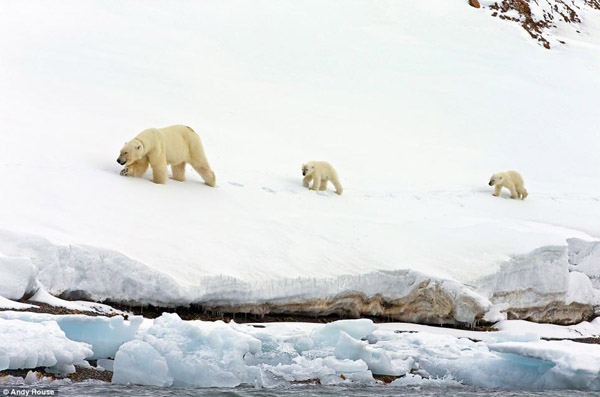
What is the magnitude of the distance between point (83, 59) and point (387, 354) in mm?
13144

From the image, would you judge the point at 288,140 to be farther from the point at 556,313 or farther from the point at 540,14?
the point at 540,14

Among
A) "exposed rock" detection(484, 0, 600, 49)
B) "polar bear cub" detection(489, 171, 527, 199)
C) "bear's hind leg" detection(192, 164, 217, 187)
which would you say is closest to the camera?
"bear's hind leg" detection(192, 164, 217, 187)

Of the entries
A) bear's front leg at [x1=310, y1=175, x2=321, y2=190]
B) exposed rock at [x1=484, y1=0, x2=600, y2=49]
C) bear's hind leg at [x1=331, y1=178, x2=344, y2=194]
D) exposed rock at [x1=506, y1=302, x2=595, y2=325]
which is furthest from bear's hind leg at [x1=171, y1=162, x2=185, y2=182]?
exposed rock at [x1=484, y1=0, x2=600, y2=49]

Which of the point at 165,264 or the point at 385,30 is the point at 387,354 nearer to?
the point at 165,264

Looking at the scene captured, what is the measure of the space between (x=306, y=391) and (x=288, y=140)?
1016 centimetres

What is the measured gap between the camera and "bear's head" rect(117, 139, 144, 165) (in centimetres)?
1167

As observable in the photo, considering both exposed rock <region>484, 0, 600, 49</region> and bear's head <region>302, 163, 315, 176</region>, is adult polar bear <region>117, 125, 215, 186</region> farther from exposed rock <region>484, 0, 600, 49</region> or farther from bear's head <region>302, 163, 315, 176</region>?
exposed rock <region>484, 0, 600, 49</region>

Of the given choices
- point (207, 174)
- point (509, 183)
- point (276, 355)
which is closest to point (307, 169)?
point (207, 174)

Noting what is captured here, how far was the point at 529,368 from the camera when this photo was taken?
8.05m

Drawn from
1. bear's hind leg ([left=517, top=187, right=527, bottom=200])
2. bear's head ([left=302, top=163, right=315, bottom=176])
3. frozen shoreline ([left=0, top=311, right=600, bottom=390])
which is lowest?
frozen shoreline ([left=0, top=311, right=600, bottom=390])

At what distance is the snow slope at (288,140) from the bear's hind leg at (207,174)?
0.14 metres

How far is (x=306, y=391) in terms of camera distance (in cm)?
734

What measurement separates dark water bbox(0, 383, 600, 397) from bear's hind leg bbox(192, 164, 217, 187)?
5.64m

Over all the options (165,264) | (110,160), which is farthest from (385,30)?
(165,264)
